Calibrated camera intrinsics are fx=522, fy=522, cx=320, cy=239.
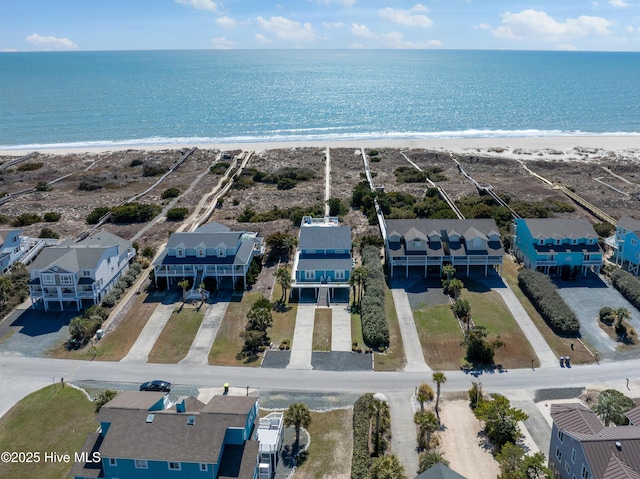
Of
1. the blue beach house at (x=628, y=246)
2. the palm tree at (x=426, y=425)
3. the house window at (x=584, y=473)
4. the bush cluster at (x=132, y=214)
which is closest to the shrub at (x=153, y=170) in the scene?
the bush cluster at (x=132, y=214)

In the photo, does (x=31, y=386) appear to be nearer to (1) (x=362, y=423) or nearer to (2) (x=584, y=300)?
(1) (x=362, y=423)

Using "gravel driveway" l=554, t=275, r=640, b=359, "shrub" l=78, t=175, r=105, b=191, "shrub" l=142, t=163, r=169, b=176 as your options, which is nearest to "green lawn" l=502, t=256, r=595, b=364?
"gravel driveway" l=554, t=275, r=640, b=359

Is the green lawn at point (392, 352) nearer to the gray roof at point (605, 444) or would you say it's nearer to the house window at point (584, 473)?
the gray roof at point (605, 444)

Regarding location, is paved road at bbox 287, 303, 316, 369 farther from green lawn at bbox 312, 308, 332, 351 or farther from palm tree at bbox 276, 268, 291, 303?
palm tree at bbox 276, 268, 291, 303

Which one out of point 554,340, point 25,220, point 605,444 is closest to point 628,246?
point 554,340

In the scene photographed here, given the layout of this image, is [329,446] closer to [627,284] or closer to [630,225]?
[627,284]

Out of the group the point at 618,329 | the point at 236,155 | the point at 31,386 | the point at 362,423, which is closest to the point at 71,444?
the point at 31,386
